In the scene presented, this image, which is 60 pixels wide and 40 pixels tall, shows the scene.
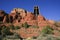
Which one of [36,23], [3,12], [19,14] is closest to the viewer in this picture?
[36,23]

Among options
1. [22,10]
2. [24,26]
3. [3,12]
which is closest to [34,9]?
[22,10]

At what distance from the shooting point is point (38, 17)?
76.4 meters

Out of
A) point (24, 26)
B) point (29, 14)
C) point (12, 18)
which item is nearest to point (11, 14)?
point (12, 18)

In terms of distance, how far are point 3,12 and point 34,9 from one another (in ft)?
44.4

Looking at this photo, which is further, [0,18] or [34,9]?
[34,9]

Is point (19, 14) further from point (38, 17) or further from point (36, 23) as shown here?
point (36, 23)

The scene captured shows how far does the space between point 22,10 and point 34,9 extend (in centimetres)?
599

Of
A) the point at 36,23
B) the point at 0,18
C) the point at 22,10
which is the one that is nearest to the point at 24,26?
the point at 36,23

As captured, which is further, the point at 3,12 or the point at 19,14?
the point at 19,14

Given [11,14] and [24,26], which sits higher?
[11,14]

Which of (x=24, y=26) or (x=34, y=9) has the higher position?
(x=34, y=9)

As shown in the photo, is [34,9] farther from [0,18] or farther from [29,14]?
[0,18]

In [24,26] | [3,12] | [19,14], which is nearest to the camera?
[24,26]

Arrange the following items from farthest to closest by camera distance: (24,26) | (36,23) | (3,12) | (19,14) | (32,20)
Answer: (19,14) < (3,12) < (32,20) < (36,23) < (24,26)
